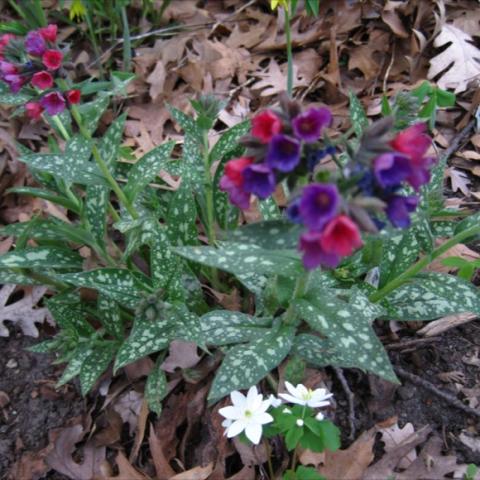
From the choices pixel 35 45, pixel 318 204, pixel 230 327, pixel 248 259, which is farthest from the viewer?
pixel 230 327

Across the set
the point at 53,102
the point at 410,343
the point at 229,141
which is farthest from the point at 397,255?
the point at 53,102

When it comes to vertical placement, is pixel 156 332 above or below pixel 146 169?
below

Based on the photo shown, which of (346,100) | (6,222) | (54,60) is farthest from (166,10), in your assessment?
(54,60)

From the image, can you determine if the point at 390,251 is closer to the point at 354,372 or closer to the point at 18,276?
the point at 354,372

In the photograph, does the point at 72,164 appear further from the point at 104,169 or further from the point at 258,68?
the point at 258,68

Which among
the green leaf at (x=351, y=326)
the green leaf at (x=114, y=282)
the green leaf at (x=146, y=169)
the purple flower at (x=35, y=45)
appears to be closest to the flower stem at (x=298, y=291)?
the green leaf at (x=351, y=326)

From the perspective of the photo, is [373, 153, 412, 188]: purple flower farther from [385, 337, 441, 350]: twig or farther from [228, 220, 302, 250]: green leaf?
[385, 337, 441, 350]: twig

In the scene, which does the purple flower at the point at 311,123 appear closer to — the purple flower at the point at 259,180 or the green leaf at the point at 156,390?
the purple flower at the point at 259,180
